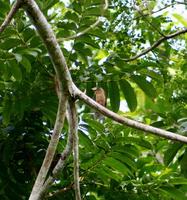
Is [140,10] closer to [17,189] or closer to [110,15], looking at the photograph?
[110,15]

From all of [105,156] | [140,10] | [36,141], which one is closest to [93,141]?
[105,156]

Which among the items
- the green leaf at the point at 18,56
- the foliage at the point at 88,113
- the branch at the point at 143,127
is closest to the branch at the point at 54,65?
the branch at the point at 143,127

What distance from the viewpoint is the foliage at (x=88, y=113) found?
196cm

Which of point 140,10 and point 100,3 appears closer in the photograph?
point 100,3

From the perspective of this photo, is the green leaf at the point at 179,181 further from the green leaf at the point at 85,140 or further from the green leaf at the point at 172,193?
the green leaf at the point at 85,140

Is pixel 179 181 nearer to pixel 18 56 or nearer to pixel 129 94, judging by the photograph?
pixel 129 94

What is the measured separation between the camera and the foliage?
196cm

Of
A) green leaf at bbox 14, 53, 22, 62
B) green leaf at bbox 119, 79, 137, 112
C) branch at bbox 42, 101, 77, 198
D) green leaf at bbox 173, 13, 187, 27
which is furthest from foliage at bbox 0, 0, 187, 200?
green leaf at bbox 173, 13, 187, 27

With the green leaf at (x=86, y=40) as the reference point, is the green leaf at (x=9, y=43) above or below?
below

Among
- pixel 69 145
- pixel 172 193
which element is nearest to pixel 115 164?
pixel 172 193

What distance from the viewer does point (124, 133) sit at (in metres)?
1.96

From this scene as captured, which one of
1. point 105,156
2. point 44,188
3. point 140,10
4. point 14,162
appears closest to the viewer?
point 44,188

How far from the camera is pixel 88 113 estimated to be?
2139 millimetres

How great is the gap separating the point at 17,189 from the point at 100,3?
31.7 inches
